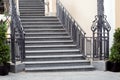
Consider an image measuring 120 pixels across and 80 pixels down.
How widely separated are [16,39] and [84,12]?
13.8 ft

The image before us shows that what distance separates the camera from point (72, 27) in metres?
15.2

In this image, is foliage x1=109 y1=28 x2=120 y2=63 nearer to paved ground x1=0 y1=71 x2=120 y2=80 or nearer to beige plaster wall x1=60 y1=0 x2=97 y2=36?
paved ground x1=0 y1=71 x2=120 y2=80

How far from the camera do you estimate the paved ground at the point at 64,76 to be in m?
10.8

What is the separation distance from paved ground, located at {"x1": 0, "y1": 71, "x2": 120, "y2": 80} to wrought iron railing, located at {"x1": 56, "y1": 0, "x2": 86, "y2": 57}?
6.71ft

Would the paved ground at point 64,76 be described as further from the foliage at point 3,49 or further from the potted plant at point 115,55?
the foliage at point 3,49

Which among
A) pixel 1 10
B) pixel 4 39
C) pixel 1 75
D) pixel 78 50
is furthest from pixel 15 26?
pixel 1 10

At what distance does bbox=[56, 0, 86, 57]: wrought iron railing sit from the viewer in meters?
14.1

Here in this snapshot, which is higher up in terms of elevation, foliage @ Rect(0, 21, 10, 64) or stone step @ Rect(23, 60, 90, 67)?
foliage @ Rect(0, 21, 10, 64)

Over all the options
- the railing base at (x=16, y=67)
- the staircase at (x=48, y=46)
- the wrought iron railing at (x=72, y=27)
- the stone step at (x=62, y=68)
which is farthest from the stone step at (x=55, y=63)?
the wrought iron railing at (x=72, y=27)

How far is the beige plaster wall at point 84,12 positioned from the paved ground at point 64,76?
4.18 m

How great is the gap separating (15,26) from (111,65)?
3.55 m

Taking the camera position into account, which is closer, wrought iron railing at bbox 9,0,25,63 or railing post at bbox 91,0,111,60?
wrought iron railing at bbox 9,0,25,63

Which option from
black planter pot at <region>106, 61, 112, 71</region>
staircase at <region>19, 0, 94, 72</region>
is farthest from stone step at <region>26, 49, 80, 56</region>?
black planter pot at <region>106, 61, 112, 71</region>

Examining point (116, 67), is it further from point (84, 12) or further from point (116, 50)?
point (84, 12)
